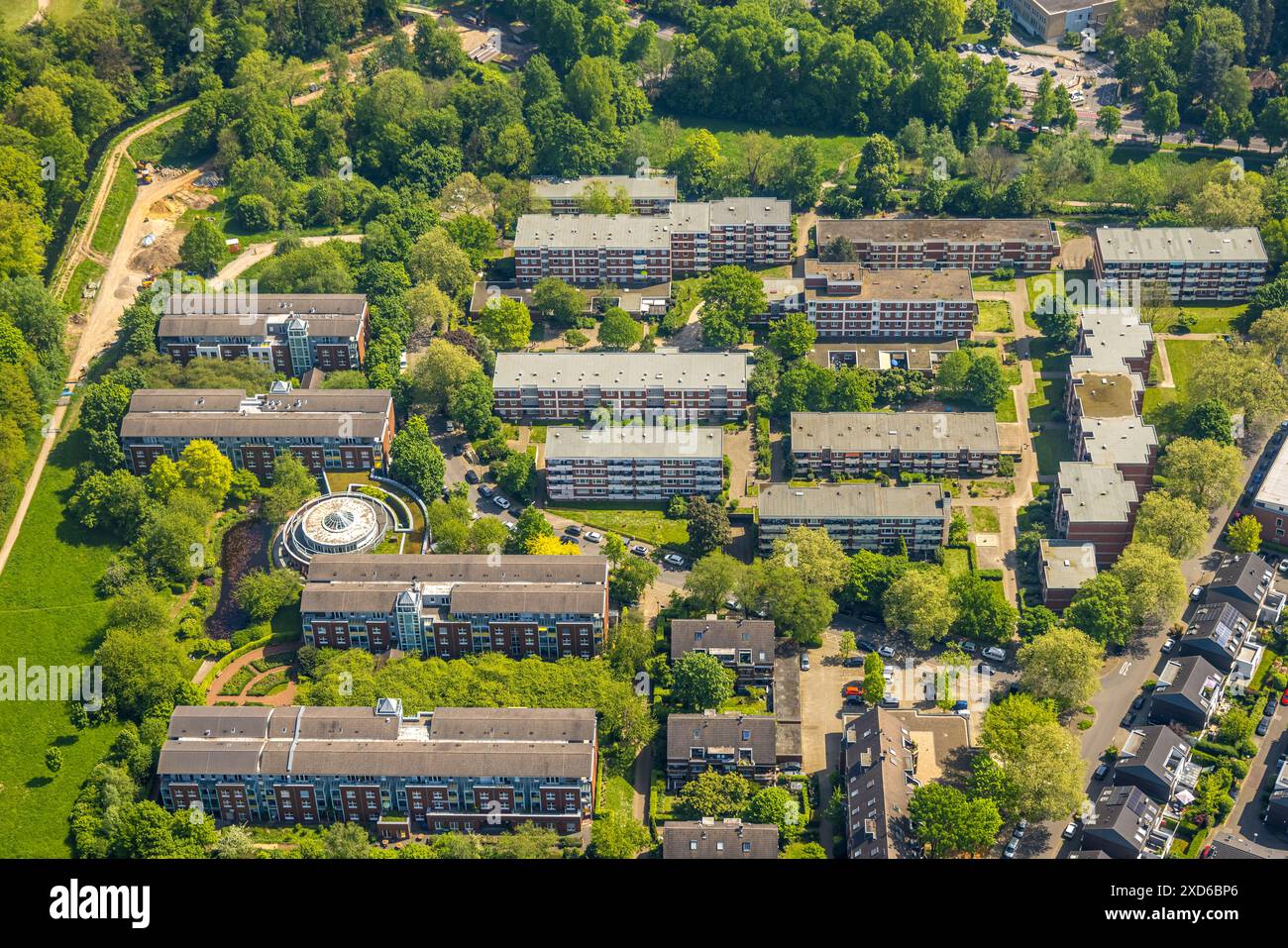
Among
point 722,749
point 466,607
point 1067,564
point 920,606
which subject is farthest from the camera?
point 1067,564

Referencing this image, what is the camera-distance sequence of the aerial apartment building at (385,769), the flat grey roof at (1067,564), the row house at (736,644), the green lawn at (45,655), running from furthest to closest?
the flat grey roof at (1067,564) → the row house at (736,644) → the green lawn at (45,655) → the aerial apartment building at (385,769)

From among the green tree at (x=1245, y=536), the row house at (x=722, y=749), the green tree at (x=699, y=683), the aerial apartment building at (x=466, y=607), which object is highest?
the green tree at (x=1245, y=536)

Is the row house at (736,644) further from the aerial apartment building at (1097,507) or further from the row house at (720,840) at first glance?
the aerial apartment building at (1097,507)

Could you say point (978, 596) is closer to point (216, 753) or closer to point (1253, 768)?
point (1253, 768)

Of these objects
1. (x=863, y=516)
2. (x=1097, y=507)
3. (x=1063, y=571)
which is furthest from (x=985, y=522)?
(x=863, y=516)

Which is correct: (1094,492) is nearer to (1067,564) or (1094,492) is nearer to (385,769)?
(1067,564)

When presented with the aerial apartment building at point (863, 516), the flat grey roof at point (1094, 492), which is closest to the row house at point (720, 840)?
the aerial apartment building at point (863, 516)
